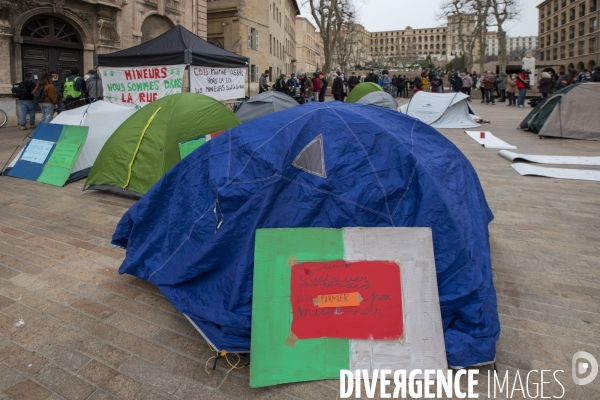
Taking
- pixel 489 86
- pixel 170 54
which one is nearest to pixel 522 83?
pixel 489 86

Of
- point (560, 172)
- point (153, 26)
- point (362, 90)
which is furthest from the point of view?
point (153, 26)

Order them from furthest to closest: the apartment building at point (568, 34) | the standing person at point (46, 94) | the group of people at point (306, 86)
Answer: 1. the apartment building at point (568, 34)
2. the group of people at point (306, 86)
3. the standing person at point (46, 94)

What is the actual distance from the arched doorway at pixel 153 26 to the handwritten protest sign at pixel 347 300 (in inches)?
775

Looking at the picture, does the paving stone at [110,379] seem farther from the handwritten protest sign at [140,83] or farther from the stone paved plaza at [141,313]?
the handwritten protest sign at [140,83]

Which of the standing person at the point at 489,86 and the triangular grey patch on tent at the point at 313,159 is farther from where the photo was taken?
the standing person at the point at 489,86

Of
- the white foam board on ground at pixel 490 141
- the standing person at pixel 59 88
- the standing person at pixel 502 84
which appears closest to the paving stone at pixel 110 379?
the white foam board on ground at pixel 490 141

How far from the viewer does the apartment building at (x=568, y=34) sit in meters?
56.6

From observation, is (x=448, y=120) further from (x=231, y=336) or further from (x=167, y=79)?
(x=231, y=336)

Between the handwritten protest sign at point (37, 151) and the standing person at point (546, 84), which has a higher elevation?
the standing person at point (546, 84)

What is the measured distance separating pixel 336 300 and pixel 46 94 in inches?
475

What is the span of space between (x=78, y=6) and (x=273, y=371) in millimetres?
17565

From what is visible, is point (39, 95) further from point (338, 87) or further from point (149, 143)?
point (338, 87)

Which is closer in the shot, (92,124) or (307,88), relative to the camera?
(92,124)

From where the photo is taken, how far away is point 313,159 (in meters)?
2.92
